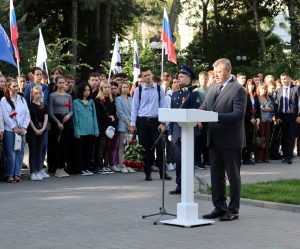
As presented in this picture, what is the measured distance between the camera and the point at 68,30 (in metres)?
45.8

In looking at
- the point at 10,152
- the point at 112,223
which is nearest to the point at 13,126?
the point at 10,152

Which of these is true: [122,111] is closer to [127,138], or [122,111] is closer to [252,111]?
[127,138]

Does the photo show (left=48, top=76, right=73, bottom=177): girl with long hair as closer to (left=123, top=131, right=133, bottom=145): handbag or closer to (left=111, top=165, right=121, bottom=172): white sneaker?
(left=111, top=165, right=121, bottom=172): white sneaker

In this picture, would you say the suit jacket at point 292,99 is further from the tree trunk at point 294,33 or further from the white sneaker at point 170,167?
the tree trunk at point 294,33

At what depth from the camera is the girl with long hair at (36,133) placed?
1520cm

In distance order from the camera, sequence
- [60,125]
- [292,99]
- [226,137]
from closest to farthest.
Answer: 1. [226,137]
2. [60,125]
3. [292,99]

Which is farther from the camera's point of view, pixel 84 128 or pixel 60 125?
pixel 84 128

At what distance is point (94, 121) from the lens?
16.3 metres

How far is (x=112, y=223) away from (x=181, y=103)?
11.4 feet

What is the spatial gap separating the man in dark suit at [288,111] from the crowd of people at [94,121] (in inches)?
1.0

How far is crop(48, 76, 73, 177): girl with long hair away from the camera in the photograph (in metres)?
15.7

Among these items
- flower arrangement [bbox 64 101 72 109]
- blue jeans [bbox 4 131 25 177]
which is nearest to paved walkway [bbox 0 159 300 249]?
blue jeans [bbox 4 131 25 177]

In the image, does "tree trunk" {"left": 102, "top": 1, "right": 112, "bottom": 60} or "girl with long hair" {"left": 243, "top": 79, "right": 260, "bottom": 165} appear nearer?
"girl with long hair" {"left": 243, "top": 79, "right": 260, "bottom": 165}

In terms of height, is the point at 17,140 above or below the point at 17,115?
below
